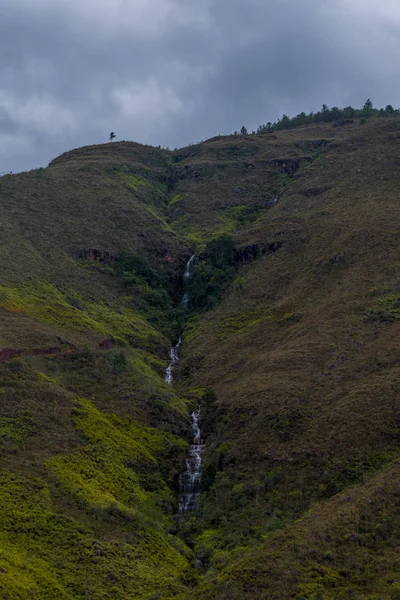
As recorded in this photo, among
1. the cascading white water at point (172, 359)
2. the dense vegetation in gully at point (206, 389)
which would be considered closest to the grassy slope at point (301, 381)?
the dense vegetation in gully at point (206, 389)

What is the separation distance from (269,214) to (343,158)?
64.4 feet

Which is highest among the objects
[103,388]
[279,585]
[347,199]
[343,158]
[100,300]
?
[343,158]

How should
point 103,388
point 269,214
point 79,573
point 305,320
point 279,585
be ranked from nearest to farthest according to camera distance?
point 279,585
point 79,573
point 103,388
point 305,320
point 269,214

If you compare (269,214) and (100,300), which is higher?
(269,214)

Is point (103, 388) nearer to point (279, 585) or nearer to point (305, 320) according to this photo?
point (305, 320)

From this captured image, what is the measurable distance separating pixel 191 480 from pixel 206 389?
12.6m

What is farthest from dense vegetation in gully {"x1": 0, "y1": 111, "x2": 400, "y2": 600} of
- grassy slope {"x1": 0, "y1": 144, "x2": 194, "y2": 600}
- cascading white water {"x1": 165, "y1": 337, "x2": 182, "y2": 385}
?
cascading white water {"x1": 165, "y1": 337, "x2": 182, "y2": 385}

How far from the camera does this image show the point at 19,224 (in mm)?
84938

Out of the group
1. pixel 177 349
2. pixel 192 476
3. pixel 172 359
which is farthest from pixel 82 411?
pixel 177 349

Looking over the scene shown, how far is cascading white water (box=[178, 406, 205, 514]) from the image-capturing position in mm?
44000

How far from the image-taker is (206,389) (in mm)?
57406

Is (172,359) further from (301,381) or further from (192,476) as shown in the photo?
(192,476)

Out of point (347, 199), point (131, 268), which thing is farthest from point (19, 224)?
point (347, 199)

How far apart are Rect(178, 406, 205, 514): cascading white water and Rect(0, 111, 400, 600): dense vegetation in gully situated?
80cm
